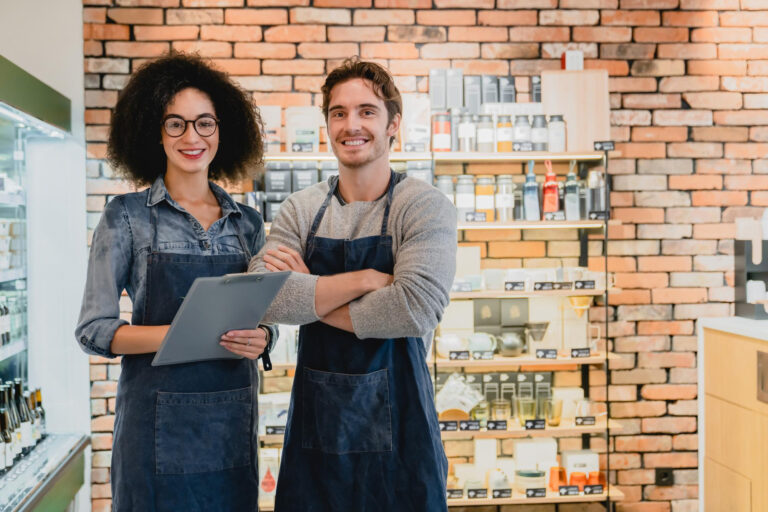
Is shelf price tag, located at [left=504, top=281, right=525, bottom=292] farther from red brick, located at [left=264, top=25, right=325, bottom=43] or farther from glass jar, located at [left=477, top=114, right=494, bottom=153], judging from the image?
red brick, located at [left=264, top=25, right=325, bottom=43]

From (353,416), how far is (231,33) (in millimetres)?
2853

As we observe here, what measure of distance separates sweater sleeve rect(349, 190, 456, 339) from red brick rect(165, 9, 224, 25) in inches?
105

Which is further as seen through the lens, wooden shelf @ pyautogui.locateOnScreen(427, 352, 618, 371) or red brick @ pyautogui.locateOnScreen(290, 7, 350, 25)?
red brick @ pyautogui.locateOnScreen(290, 7, 350, 25)

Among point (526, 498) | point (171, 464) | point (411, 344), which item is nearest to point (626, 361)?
point (526, 498)

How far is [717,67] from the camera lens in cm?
393

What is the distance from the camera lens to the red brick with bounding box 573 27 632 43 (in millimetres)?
→ 3898

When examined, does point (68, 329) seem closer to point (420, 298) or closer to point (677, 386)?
point (420, 298)

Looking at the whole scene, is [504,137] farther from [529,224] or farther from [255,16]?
[255,16]

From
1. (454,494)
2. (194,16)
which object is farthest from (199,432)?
(194,16)

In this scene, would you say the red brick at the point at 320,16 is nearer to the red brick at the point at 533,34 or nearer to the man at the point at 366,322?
the red brick at the point at 533,34

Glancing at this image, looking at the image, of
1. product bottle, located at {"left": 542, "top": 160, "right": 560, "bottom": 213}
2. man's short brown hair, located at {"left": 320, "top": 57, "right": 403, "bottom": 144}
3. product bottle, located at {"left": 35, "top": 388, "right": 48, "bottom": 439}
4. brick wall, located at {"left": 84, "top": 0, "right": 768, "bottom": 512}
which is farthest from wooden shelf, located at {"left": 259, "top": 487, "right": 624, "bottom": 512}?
man's short brown hair, located at {"left": 320, "top": 57, "right": 403, "bottom": 144}

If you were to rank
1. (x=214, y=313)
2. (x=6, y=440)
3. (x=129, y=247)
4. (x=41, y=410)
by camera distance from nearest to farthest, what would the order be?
(x=214, y=313), (x=129, y=247), (x=6, y=440), (x=41, y=410)

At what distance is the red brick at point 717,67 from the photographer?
12.9 ft

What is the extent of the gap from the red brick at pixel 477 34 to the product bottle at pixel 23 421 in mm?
2947
